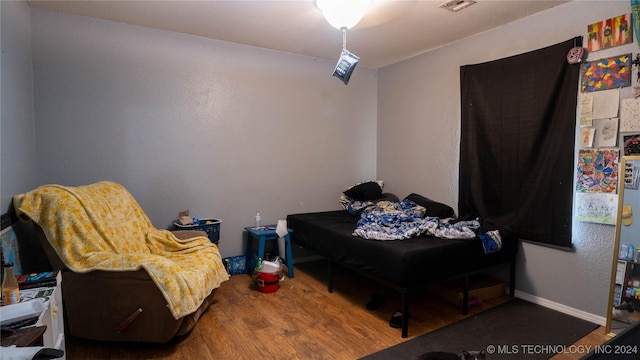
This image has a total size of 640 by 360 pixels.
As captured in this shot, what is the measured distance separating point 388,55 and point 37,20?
3202 millimetres

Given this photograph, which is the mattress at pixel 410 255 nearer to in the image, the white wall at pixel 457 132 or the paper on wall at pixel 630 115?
the white wall at pixel 457 132

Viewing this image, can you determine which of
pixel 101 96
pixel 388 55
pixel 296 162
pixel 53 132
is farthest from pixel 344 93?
pixel 53 132

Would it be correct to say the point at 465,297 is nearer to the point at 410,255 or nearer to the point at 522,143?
the point at 410,255

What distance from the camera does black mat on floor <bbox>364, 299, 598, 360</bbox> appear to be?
2.08m

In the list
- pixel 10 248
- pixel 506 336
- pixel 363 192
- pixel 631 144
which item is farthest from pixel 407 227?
pixel 10 248

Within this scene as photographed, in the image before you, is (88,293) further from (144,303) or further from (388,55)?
(388,55)

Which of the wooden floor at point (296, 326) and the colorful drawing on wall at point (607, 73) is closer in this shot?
the wooden floor at point (296, 326)

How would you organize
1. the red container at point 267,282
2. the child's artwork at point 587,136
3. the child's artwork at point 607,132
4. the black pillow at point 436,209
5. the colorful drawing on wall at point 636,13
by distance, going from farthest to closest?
the black pillow at point 436,209
the red container at point 267,282
the child's artwork at point 587,136
the child's artwork at point 607,132
the colorful drawing on wall at point 636,13

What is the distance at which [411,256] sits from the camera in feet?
7.36

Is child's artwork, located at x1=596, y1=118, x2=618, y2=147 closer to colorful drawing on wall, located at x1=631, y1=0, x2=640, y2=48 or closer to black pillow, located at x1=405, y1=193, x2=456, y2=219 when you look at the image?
colorful drawing on wall, located at x1=631, y1=0, x2=640, y2=48

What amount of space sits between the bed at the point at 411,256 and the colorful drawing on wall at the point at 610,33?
59.5 inches

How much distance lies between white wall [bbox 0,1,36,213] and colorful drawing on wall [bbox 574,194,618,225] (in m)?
3.82

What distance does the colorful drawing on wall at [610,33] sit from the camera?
2.20 m

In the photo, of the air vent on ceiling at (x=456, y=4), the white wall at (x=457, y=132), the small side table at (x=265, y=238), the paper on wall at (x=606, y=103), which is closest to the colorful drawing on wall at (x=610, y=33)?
the white wall at (x=457, y=132)
